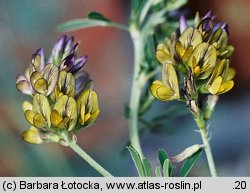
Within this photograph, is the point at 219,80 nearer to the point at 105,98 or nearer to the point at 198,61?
the point at 198,61

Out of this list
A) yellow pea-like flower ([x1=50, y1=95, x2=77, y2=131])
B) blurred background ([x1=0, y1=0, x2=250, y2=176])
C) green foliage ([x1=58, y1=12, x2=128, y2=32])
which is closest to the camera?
yellow pea-like flower ([x1=50, y1=95, x2=77, y2=131])

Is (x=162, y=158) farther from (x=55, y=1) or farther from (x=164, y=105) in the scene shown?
(x=55, y=1)

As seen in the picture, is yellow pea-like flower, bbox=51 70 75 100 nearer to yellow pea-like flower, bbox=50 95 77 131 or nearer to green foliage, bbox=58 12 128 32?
yellow pea-like flower, bbox=50 95 77 131

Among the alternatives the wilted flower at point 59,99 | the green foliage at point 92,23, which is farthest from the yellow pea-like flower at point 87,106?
the green foliage at point 92,23

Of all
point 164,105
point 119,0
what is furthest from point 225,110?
point 119,0

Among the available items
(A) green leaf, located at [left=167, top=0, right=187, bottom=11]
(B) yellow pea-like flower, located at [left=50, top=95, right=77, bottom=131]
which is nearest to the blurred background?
(A) green leaf, located at [left=167, top=0, right=187, bottom=11]

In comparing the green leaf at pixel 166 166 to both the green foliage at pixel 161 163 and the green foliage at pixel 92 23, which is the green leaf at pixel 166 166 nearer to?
the green foliage at pixel 161 163

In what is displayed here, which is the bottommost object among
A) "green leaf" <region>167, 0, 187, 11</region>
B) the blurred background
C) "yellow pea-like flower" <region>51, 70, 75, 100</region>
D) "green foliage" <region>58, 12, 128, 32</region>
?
the blurred background
